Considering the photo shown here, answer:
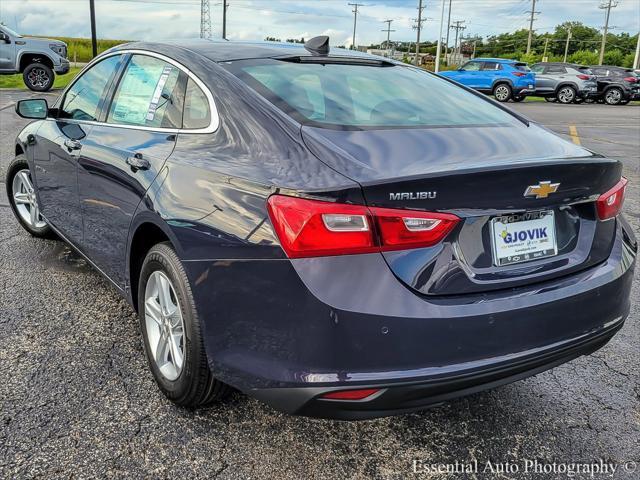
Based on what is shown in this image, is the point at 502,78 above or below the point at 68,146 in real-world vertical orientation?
below

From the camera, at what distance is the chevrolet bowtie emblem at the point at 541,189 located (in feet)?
6.67

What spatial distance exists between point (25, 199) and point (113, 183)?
2.30 meters

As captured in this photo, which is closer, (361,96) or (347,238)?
(347,238)

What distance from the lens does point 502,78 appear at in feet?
83.1

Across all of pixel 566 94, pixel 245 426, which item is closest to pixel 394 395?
pixel 245 426

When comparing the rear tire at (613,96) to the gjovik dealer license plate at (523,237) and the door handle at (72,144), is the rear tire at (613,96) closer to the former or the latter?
the door handle at (72,144)

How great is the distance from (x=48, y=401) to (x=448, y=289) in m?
1.80

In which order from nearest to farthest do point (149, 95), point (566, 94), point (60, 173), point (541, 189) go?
point (541, 189) < point (149, 95) < point (60, 173) < point (566, 94)

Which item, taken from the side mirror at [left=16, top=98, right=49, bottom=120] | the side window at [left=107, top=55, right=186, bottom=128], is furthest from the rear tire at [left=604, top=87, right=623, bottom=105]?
the side window at [left=107, top=55, right=186, bottom=128]

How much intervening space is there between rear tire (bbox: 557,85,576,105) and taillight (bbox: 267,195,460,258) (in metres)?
28.3

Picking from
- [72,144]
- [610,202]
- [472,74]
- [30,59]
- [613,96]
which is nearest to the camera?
[610,202]

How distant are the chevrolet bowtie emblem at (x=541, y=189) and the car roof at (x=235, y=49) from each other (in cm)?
142

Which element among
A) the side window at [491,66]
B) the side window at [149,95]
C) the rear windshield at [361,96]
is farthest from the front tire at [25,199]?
the side window at [491,66]

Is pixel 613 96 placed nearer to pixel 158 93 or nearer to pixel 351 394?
pixel 158 93
